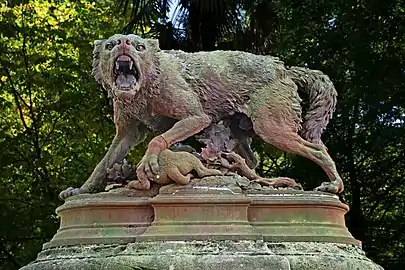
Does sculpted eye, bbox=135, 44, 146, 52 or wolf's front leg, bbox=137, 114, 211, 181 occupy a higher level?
sculpted eye, bbox=135, 44, 146, 52

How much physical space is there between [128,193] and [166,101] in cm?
76

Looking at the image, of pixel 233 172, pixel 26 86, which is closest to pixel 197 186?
pixel 233 172

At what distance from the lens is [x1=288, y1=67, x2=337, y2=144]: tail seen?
266 inches

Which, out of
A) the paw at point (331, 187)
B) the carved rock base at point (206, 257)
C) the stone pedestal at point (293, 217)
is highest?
the paw at point (331, 187)

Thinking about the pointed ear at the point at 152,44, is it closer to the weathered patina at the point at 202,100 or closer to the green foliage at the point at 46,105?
the weathered patina at the point at 202,100

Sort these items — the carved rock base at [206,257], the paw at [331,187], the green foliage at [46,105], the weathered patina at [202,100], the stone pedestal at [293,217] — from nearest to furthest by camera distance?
the carved rock base at [206,257] → the stone pedestal at [293,217] → the weathered patina at [202,100] → the paw at [331,187] → the green foliage at [46,105]

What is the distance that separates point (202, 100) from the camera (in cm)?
646

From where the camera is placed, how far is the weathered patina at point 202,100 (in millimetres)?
6086

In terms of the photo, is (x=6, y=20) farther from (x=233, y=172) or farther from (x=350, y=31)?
(x=233, y=172)

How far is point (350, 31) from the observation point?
1295cm

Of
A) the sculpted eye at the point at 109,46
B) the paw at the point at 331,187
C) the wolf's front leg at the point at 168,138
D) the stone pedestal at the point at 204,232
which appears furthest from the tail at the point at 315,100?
the sculpted eye at the point at 109,46

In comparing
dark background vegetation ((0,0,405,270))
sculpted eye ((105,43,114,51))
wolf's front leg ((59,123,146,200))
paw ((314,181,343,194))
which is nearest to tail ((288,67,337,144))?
paw ((314,181,343,194))

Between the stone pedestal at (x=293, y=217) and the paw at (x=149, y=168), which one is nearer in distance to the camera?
the stone pedestal at (x=293, y=217)

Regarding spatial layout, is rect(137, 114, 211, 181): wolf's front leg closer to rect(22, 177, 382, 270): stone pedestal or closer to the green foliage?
rect(22, 177, 382, 270): stone pedestal
